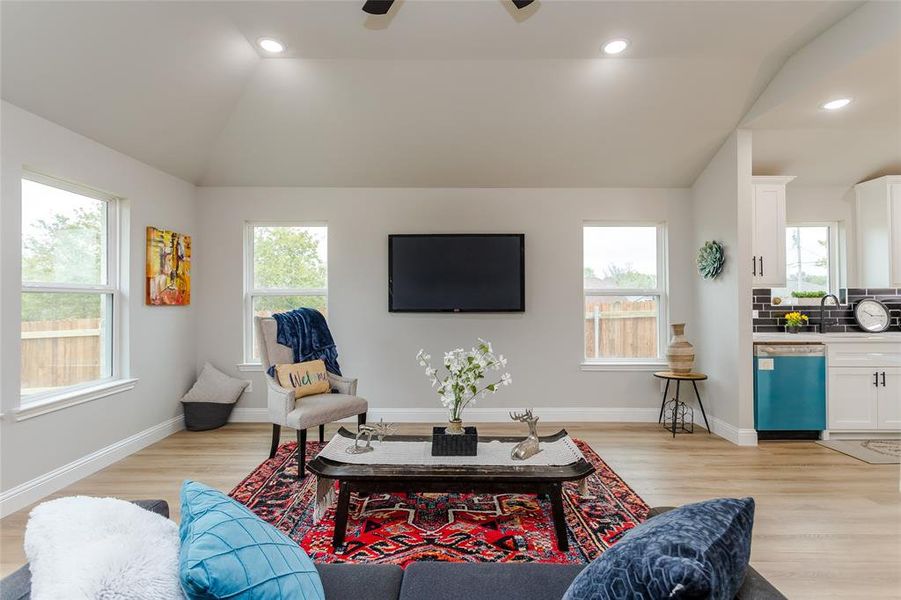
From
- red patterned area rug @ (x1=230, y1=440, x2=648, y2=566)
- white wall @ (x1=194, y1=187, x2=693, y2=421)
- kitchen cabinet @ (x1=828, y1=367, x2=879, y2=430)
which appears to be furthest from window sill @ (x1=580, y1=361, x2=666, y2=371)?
red patterned area rug @ (x1=230, y1=440, x2=648, y2=566)

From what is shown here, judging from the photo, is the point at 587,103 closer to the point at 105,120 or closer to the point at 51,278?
the point at 105,120

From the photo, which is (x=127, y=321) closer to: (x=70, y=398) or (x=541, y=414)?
(x=70, y=398)

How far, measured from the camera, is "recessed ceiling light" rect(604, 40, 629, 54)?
10.3ft

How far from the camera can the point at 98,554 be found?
2.47 feet

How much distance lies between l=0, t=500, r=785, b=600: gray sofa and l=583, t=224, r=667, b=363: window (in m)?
3.48

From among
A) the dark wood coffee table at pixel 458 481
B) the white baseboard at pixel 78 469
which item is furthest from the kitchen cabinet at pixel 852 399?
the white baseboard at pixel 78 469

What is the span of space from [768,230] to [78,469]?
5.70 m

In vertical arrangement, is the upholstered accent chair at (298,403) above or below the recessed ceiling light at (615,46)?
below

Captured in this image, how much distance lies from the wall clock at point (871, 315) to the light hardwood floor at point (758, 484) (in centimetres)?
162

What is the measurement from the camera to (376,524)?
2.42 metres

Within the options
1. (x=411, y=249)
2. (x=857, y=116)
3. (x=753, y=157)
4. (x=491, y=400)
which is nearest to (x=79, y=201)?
(x=411, y=249)

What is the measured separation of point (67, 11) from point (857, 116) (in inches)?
208

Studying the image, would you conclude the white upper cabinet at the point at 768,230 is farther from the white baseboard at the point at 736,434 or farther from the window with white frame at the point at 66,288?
the window with white frame at the point at 66,288

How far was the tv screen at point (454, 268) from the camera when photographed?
4441 millimetres
